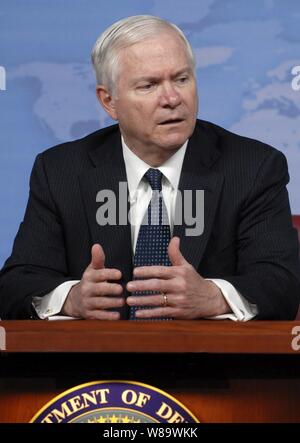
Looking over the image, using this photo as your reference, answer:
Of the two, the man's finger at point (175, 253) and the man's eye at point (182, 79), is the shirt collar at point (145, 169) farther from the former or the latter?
the man's finger at point (175, 253)

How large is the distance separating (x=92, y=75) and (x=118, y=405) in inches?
58.5

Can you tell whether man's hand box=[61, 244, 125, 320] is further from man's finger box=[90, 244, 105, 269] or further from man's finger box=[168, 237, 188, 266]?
man's finger box=[168, 237, 188, 266]

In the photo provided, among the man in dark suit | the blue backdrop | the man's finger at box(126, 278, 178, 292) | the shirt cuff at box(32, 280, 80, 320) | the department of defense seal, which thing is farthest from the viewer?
the blue backdrop

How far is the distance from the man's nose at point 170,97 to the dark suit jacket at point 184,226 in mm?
163

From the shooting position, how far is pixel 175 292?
1.82 meters

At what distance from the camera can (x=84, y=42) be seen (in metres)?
2.89

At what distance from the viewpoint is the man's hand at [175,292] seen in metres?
1.81

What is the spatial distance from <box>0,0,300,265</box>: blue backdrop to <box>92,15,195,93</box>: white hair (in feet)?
2.21

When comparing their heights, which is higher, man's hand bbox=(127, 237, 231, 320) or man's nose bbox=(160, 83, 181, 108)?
man's nose bbox=(160, 83, 181, 108)

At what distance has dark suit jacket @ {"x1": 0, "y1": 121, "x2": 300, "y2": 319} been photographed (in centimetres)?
211

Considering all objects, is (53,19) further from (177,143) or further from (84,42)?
(177,143)

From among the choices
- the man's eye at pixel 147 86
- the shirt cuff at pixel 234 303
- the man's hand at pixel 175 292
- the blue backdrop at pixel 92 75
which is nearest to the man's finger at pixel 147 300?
the man's hand at pixel 175 292

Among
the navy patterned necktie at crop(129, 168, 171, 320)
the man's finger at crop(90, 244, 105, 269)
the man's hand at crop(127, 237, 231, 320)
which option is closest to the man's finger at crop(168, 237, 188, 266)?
the man's hand at crop(127, 237, 231, 320)

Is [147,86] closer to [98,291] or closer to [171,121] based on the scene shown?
[171,121]
